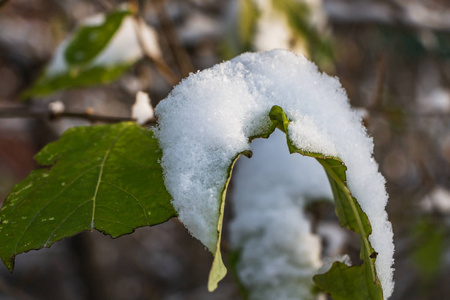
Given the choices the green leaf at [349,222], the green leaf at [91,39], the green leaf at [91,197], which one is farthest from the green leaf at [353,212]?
the green leaf at [91,39]

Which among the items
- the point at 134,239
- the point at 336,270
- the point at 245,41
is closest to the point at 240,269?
the point at 336,270

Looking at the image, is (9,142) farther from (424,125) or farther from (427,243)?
(427,243)

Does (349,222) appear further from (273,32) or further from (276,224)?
(273,32)

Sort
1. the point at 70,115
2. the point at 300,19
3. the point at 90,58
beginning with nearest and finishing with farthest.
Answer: the point at 70,115 < the point at 90,58 < the point at 300,19

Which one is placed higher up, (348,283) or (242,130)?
(242,130)

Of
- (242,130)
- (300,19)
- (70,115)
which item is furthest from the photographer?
(300,19)

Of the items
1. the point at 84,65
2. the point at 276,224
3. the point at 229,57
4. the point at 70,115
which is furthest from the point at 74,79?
the point at 276,224

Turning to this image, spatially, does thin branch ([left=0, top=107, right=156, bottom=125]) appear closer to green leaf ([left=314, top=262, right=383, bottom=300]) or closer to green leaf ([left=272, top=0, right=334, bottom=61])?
green leaf ([left=314, top=262, right=383, bottom=300])

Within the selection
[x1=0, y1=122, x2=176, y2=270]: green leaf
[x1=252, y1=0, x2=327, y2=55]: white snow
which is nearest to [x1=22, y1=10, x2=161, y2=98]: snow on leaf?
[x1=252, y1=0, x2=327, y2=55]: white snow
